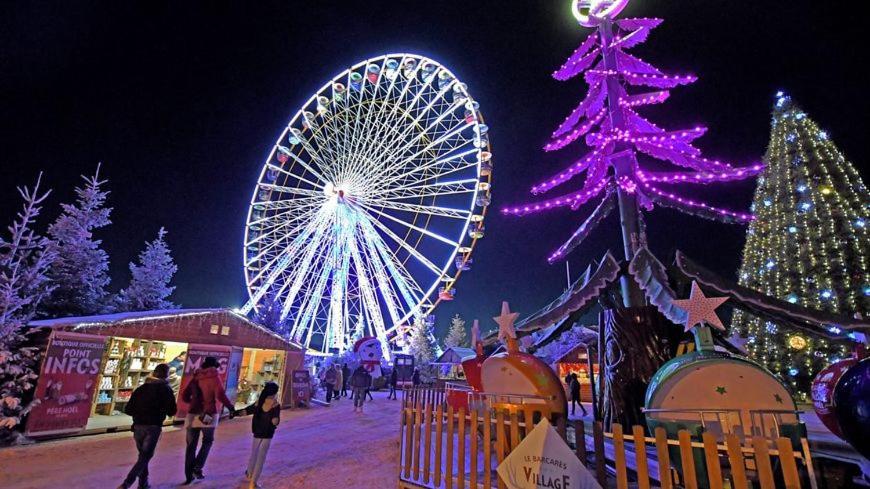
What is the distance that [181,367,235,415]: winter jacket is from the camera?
18.2ft

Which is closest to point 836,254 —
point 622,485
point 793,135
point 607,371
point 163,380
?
point 793,135

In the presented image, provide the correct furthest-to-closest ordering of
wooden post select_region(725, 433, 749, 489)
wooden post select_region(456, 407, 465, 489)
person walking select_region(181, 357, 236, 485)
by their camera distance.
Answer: person walking select_region(181, 357, 236, 485) → wooden post select_region(456, 407, 465, 489) → wooden post select_region(725, 433, 749, 489)

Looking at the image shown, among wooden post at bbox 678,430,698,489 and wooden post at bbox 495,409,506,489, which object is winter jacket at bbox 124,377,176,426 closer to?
wooden post at bbox 495,409,506,489

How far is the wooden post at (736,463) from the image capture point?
90.1 inches

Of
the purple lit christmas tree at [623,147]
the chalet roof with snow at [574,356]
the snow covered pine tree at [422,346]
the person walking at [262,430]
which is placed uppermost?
the purple lit christmas tree at [623,147]

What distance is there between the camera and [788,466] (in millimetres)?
2133

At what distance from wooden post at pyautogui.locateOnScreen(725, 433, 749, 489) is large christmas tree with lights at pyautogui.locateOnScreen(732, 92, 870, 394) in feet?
41.7

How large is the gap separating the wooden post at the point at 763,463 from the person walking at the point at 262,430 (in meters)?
4.51

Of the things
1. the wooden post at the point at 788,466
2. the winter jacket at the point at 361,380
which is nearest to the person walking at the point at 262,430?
the wooden post at the point at 788,466

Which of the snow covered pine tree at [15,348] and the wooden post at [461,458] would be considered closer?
the wooden post at [461,458]

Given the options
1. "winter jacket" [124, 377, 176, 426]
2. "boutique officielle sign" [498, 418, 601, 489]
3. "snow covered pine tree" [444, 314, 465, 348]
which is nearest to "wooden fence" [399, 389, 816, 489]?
"boutique officielle sign" [498, 418, 601, 489]

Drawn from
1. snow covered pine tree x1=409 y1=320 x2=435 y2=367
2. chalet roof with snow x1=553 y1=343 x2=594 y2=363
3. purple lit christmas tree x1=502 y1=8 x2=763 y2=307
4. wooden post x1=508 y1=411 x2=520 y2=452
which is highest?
purple lit christmas tree x1=502 y1=8 x2=763 y2=307

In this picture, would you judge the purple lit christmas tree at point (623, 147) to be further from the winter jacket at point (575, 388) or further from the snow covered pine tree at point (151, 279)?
the snow covered pine tree at point (151, 279)

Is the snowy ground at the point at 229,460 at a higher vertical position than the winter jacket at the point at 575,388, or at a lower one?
lower
